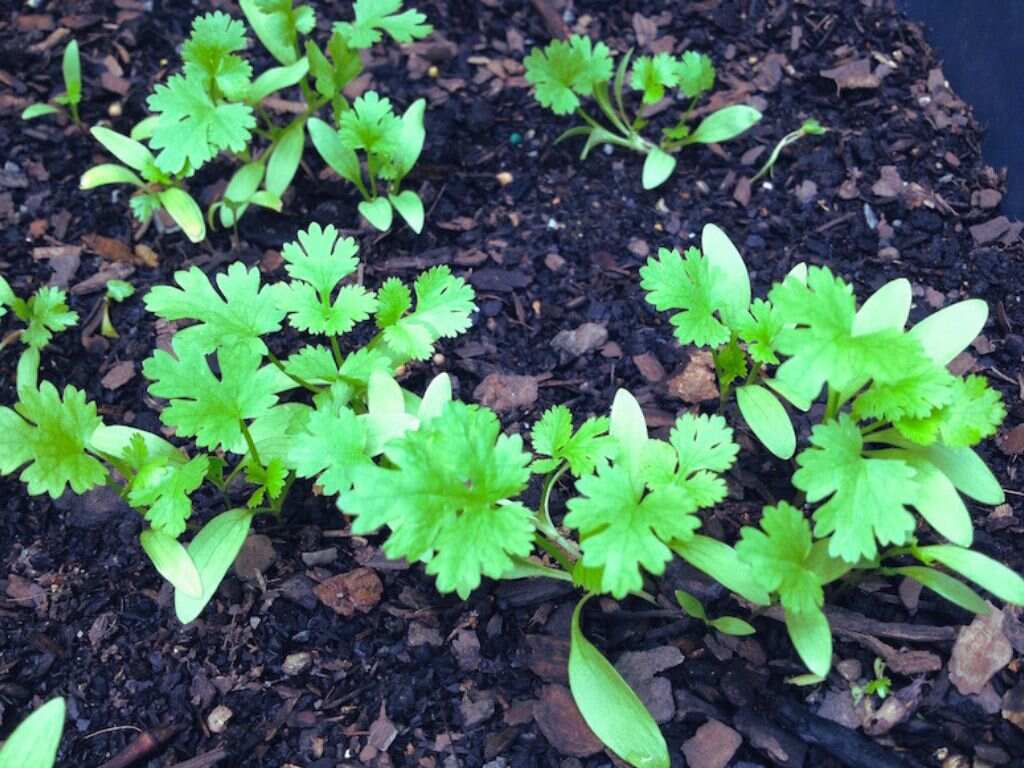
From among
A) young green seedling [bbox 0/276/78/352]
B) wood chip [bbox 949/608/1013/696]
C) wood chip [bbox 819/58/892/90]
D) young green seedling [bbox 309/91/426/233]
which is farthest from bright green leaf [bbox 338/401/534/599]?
wood chip [bbox 819/58/892/90]

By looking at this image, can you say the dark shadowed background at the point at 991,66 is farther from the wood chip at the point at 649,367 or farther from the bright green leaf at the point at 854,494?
the bright green leaf at the point at 854,494

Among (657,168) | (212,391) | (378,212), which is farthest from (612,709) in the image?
(657,168)

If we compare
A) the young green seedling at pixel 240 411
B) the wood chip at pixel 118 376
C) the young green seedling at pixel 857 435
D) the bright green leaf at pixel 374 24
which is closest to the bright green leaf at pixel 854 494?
the young green seedling at pixel 857 435

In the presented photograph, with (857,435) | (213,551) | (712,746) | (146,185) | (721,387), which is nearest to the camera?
(857,435)

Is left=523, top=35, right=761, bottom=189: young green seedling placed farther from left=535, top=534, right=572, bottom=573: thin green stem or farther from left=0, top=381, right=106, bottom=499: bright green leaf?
left=0, top=381, right=106, bottom=499: bright green leaf

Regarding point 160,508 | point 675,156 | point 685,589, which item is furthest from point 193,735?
point 675,156

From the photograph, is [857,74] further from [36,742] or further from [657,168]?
[36,742]
